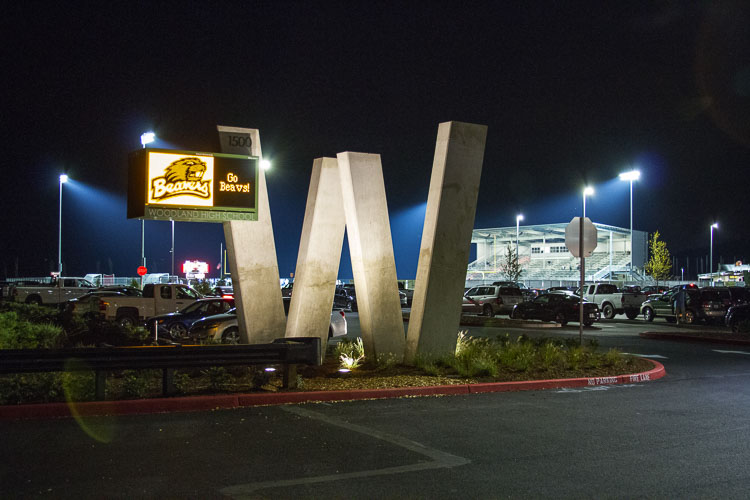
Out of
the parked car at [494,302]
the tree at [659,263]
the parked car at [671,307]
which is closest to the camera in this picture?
the parked car at [671,307]

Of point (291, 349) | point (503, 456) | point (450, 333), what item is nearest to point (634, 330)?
point (450, 333)

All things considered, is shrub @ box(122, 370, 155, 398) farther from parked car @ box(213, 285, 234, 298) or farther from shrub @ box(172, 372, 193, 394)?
parked car @ box(213, 285, 234, 298)

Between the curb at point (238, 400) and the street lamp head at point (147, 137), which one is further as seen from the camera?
the street lamp head at point (147, 137)

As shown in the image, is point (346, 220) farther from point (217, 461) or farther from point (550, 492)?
point (550, 492)

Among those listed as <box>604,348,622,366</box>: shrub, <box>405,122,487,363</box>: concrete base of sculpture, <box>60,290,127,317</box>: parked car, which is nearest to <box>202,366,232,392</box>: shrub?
<box>405,122,487,363</box>: concrete base of sculpture

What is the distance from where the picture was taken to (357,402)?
1039 cm

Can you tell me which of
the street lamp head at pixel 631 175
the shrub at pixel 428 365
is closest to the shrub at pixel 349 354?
the shrub at pixel 428 365

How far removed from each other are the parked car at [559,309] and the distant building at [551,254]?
135ft

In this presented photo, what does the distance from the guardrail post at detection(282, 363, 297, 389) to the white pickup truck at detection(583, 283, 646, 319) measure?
27762mm

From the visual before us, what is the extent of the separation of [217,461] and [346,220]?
783cm

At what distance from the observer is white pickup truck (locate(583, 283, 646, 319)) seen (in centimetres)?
3541

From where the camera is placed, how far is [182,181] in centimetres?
1298

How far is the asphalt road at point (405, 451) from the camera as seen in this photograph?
237 inches

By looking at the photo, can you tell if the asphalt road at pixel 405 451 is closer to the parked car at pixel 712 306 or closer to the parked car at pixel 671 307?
the parked car at pixel 712 306
